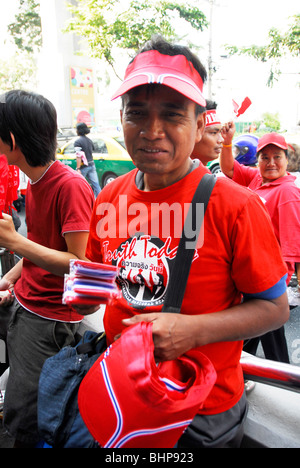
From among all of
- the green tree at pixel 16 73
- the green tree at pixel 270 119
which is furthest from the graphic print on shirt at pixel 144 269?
the green tree at pixel 16 73

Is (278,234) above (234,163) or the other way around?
the other way around

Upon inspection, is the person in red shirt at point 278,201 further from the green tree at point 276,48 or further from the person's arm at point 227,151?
the green tree at point 276,48

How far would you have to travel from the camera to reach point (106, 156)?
10305 mm

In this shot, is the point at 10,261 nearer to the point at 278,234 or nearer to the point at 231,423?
the point at 278,234

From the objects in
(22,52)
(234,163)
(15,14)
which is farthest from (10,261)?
(22,52)

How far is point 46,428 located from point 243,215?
36.0 inches

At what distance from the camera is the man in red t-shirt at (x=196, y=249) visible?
1038 mm

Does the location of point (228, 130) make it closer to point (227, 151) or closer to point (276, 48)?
point (227, 151)

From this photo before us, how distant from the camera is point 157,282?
1.13m

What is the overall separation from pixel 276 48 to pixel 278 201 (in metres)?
21.7

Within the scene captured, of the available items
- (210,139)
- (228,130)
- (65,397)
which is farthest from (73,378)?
(228,130)

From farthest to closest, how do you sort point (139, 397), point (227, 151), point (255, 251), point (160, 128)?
point (227, 151) < point (160, 128) < point (255, 251) < point (139, 397)

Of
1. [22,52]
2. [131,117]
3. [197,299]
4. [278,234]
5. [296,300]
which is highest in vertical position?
[22,52]

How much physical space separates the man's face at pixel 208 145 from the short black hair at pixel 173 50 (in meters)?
1.55
